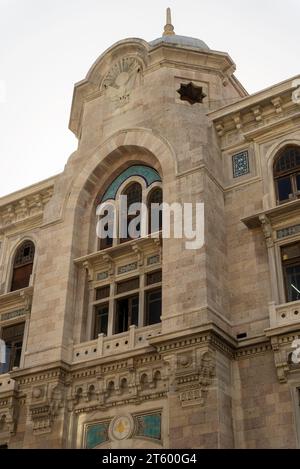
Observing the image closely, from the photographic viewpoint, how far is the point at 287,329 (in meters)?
20.3

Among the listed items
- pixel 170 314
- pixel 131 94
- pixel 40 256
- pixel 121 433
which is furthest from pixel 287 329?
pixel 131 94

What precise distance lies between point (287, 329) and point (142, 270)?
21.1 ft

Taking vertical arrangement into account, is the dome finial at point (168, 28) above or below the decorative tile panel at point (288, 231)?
above

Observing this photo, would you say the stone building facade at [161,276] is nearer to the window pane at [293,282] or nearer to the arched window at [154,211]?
the window pane at [293,282]

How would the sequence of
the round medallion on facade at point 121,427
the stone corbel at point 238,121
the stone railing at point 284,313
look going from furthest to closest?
the stone corbel at point 238,121
the round medallion on facade at point 121,427
the stone railing at point 284,313

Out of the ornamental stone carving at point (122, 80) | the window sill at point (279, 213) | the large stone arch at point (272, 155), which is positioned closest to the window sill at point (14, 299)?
the ornamental stone carving at point (122, 80)

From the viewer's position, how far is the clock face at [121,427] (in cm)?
2125

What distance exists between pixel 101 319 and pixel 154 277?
2.55 metres

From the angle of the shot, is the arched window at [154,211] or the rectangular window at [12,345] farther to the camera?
the rectangular window at [12,345]

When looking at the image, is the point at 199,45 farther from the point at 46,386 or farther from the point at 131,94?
the point at 46,386

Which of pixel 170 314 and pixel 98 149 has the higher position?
pixel 98 149

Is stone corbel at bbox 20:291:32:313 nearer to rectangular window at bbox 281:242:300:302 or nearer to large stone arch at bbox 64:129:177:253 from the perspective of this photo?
large stone arch at bbox 64:129:177:253

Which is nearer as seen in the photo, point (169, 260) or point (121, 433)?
point (121, 433)

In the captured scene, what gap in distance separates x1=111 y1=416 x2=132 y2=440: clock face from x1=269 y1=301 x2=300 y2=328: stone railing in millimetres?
5504
